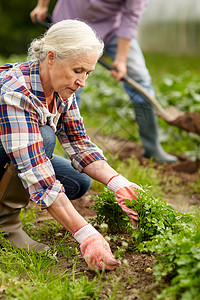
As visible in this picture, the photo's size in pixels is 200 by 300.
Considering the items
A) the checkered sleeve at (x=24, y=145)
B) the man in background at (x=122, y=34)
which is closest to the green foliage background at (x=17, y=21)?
the man in background at (x=122, y=34)

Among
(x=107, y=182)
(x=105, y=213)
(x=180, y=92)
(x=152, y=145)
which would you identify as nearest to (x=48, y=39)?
(x=107, y=182)

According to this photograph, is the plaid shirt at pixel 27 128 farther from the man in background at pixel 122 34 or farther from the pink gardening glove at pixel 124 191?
the man in background at pixel 122 34

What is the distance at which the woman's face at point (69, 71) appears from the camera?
1983 mm

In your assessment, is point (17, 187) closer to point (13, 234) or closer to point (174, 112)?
point (13, 234)

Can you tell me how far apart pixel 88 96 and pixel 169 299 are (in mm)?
4627

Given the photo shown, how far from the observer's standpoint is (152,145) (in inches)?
153

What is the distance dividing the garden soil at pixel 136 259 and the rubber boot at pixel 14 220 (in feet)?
0.46

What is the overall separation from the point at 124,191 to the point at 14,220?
648 millimetres

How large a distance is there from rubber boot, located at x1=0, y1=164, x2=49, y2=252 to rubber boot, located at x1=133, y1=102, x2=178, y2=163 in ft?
6.17

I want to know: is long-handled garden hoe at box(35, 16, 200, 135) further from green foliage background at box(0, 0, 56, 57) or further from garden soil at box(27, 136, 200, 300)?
green foliage background at box(0, 0, 56, 57)

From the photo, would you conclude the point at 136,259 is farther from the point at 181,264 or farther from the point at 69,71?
the point at 69,71

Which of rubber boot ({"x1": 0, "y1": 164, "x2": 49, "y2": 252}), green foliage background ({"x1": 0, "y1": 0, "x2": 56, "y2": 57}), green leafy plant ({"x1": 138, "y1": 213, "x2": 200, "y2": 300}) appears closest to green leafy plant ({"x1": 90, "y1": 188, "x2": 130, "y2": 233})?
rubber boot ({"x1": 0, "y1": 164, "x2": 49, "y2": 252})

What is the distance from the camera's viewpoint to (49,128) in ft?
7.17

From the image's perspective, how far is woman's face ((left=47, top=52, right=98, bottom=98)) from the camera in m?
1.98
